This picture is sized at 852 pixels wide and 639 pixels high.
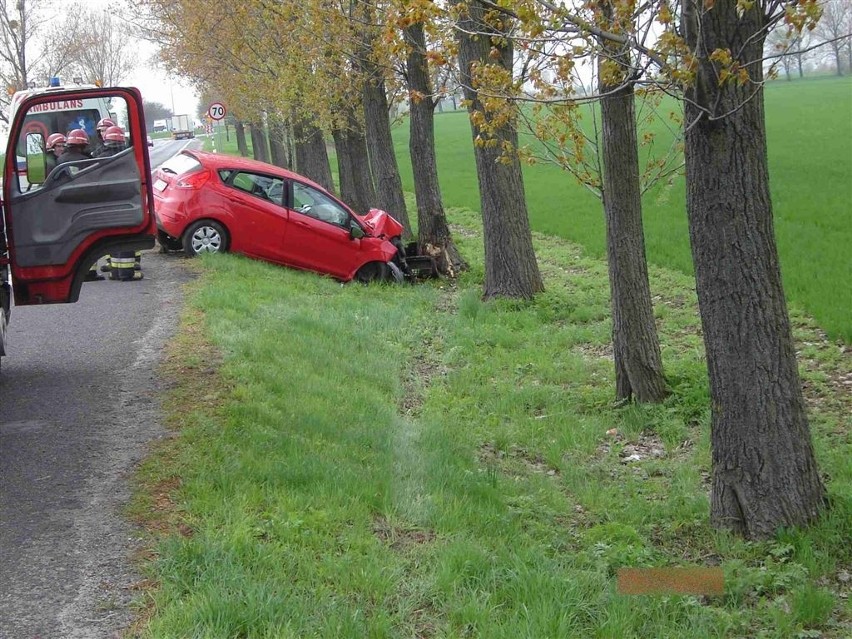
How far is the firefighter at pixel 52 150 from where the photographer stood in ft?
27.1

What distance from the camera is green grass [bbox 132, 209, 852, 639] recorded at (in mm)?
4824

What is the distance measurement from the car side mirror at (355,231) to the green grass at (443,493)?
13.2 ft

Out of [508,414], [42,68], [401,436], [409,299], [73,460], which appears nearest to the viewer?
[73,460]

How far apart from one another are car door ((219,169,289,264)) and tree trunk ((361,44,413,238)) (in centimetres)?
405

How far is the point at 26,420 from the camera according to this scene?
24.5 feet

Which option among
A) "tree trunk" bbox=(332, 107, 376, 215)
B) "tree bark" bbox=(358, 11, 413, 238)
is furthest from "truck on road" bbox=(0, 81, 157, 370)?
"tree trunk" bbox=(332, 107, 376, 215)

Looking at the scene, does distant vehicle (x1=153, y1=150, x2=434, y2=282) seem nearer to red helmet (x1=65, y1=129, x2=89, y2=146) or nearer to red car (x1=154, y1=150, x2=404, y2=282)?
red car (x1=154, y1=150, x2=404, y2=282)

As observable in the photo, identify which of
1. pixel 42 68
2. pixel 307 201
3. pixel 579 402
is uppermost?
pixel 42 68

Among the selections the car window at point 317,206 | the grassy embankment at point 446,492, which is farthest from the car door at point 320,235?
the grassy embankment at point 446,492

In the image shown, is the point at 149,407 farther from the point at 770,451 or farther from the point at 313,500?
the point at 770,451

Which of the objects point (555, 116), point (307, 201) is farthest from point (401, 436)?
point (307, 201)

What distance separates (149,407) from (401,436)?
6.22 ft

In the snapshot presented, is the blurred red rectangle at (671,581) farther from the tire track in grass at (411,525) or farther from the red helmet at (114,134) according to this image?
the red helmet at (114,134)

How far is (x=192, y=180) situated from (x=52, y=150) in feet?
23.2
